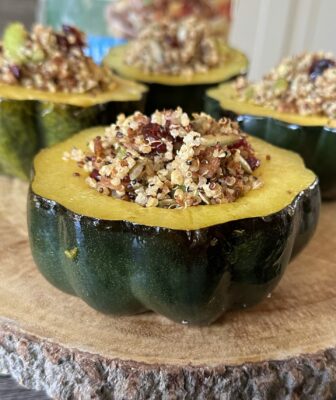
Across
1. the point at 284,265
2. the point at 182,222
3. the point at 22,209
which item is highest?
the point at 182,222

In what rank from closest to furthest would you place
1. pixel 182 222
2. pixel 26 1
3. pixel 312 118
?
pixel 182 222 < pixel 312 118 < pixel 26 1

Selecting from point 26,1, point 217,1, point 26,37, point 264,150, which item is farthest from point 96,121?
point 26,1

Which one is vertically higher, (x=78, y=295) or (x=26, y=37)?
(x=26, y=37)

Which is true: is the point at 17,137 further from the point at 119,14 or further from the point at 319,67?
the point at 119,14

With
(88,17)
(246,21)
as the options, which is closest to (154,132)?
(88,17)

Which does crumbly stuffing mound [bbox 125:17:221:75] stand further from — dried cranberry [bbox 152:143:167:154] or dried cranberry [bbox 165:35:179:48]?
dried cranberry [bbox 152:143:167:154]

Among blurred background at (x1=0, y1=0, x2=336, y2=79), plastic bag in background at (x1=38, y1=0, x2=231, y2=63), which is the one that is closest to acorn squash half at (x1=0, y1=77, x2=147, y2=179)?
plastic bag in background at (x1=38, y1=0, x2=231, y2=63)

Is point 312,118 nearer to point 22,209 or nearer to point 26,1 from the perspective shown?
point 22,209
